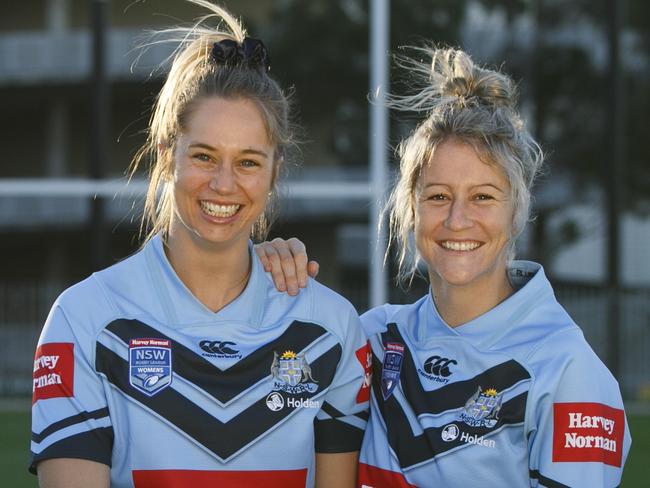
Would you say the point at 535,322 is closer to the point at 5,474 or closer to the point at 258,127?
the point at 258,127

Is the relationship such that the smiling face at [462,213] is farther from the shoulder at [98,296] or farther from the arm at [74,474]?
the arm at [74,474]

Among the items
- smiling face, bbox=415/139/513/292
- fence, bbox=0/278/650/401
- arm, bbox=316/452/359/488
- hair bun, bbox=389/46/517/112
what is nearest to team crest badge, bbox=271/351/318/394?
arm, bbox=316/452/359/488

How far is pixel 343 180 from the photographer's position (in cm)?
1027

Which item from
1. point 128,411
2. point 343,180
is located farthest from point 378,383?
point 343,180

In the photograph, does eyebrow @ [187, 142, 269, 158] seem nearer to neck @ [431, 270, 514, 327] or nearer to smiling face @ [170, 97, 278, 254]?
smiling face @ [170, 97, 278, 254]

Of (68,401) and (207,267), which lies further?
(207,267)

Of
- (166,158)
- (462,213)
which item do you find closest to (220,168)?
(166,158)

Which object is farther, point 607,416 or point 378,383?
point 378,383

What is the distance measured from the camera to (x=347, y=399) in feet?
9.26

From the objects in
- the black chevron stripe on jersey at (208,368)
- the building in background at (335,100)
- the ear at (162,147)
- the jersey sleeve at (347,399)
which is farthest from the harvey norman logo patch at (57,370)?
the building in background at (335,100)

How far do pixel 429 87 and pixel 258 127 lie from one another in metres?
0.51

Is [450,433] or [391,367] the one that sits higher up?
[391,367]

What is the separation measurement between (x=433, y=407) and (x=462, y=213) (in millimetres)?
474

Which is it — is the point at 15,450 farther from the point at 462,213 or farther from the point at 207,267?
the point at 462,213
